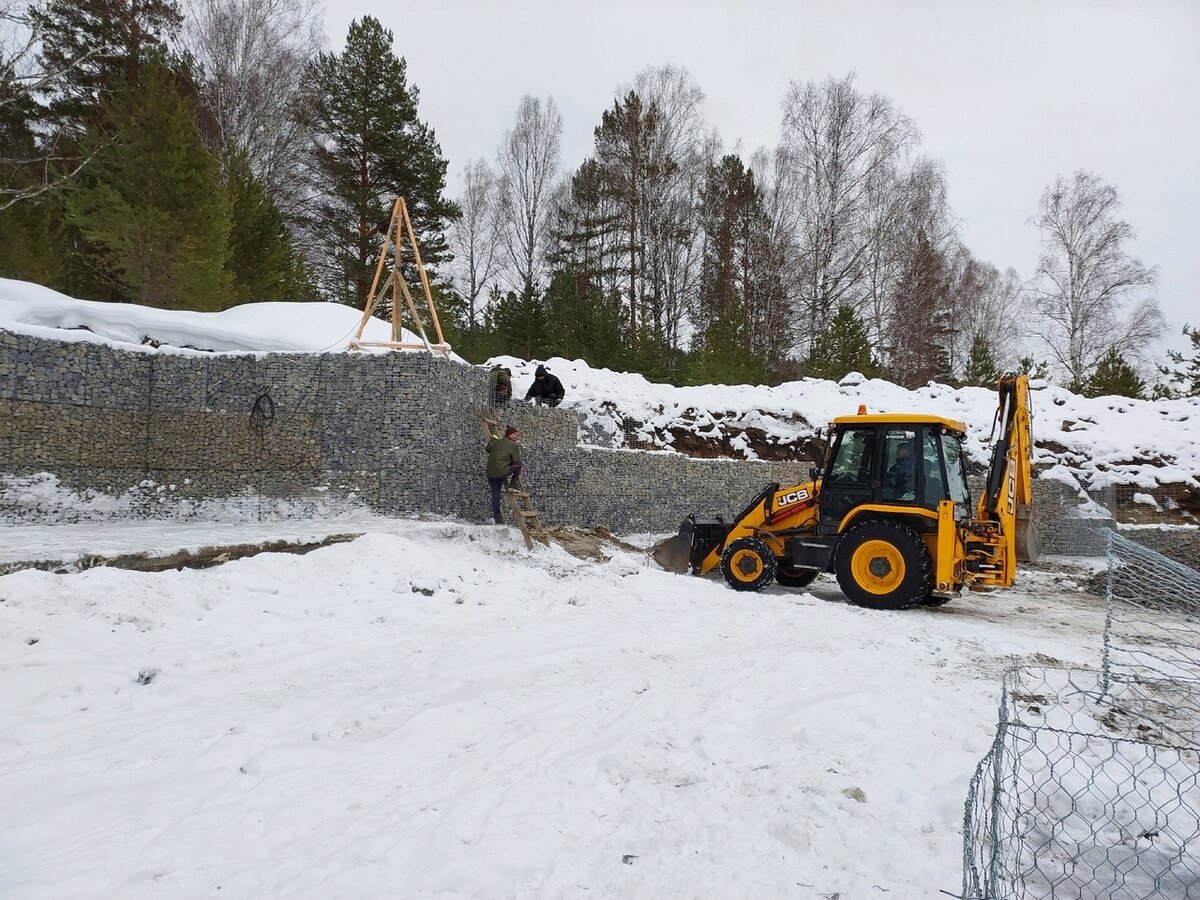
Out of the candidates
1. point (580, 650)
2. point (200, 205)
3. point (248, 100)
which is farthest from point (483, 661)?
point (248, 100)

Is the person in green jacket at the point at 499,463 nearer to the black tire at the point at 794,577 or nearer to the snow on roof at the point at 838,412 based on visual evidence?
the snow on roof at the point at 838,412

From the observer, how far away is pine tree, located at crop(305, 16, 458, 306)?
19531mm

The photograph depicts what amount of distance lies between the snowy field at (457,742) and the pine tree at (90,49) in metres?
14.9

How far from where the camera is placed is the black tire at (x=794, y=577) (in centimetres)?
996

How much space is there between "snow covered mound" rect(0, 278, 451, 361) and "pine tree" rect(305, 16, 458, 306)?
7752 mm

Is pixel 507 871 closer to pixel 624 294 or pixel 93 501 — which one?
pixel 93 501

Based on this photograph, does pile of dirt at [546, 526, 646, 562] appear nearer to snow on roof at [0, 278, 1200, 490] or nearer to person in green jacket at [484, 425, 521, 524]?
person in green jacket at [484, 425, 521, 524]

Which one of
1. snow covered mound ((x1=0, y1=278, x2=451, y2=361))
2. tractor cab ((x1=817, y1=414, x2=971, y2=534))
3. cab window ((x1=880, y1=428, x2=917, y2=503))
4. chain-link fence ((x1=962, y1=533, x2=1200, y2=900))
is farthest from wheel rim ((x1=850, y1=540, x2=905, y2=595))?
snow covered mound ((x1=0, y1=278, x2=451, y2=361))

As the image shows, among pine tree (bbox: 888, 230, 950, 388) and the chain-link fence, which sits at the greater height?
pine tree (bbox: 888, 230, 950, 388)

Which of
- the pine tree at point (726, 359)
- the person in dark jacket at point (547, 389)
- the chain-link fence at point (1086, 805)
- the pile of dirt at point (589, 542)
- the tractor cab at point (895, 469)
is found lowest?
the pile of dirt at point (589, 542)

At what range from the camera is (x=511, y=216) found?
27.9 m

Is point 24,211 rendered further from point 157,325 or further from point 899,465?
point 899,465

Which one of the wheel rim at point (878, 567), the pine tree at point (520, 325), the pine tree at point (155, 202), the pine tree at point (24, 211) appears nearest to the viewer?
the wheel rim at point (878, 567)

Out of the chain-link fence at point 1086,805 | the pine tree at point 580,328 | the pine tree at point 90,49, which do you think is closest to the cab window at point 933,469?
the chain-link fence at point 1086,805
